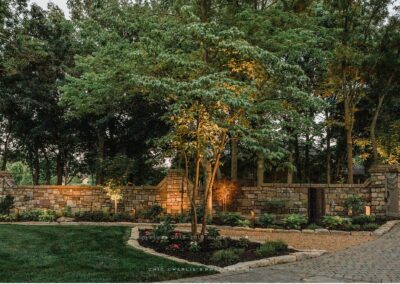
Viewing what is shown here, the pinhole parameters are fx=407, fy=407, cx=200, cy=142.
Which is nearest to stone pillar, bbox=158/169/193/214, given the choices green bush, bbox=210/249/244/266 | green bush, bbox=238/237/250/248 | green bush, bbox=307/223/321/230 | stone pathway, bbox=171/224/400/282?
green bush, bbox=307/223/321/230

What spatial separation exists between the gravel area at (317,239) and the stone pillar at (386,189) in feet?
14.0

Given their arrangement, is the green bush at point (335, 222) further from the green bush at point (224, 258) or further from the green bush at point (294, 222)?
the green bush at point (224, 258)

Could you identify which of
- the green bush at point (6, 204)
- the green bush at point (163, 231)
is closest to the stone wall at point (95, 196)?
the green bush at point (6, 204)

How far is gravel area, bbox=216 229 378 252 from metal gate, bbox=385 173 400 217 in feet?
13.8

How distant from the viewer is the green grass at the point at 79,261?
6445 mm

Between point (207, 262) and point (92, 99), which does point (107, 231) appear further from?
point (92, 99)

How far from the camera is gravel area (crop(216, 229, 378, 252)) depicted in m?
10.3

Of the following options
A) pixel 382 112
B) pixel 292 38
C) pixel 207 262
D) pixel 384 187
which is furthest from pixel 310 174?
pixel 207 262

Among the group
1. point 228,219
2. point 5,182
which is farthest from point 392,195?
point 5,182

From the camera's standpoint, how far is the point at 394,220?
15.0 m

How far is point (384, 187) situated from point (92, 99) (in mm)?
12579

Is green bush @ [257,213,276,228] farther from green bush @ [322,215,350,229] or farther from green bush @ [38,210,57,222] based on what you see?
green bush @ [38,210,57,222]

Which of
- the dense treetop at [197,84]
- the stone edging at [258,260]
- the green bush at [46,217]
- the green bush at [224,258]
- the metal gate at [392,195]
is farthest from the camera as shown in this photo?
the green bush at [46,217]

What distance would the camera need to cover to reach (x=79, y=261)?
767 centimetres
